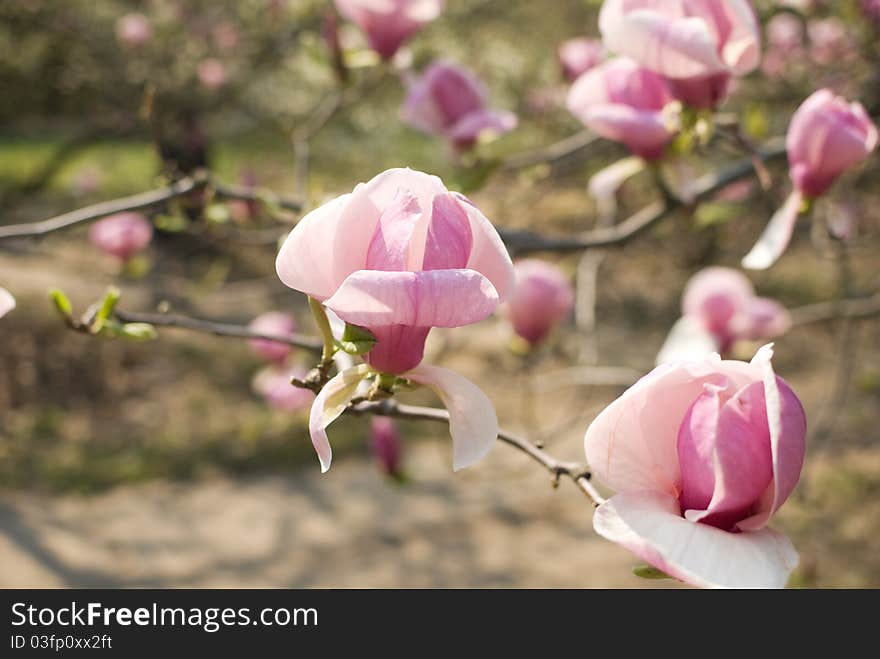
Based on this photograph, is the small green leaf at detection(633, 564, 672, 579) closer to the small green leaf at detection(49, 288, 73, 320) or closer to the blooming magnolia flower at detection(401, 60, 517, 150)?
the small green leaf at detection(49, 288, 73, 320)

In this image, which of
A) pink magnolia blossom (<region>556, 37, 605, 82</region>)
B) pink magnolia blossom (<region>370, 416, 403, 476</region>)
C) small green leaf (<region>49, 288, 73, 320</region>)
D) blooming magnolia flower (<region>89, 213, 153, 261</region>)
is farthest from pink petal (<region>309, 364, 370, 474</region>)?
blooming magnolia flower (<region>89, 213, 153, 261</region>)

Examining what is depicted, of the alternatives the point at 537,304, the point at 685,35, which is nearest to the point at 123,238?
the point at 537,304

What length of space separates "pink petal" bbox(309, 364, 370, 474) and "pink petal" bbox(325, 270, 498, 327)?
51 mm

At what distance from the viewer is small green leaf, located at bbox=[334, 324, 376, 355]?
19.3 inches

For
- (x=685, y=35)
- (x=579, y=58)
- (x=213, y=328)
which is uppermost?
(x=579, y=58)

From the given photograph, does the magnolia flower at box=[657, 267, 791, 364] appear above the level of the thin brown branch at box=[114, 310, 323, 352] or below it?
above

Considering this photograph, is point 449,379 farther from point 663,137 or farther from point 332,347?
point 663,137

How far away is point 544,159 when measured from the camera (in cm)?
130

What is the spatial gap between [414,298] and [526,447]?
197mm

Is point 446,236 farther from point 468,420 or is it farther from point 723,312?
point 723,312

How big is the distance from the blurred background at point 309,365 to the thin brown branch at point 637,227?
0.97 feet

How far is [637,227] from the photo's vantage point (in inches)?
39.2
